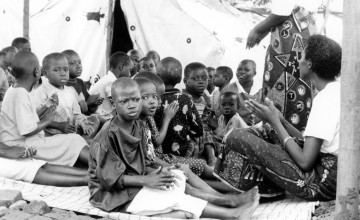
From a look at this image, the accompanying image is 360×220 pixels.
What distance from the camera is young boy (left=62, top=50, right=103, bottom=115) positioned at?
19.0 ft

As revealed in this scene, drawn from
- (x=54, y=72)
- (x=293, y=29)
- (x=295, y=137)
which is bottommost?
(x=295, y=137)

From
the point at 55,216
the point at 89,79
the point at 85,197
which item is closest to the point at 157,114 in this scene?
the point at 85,197

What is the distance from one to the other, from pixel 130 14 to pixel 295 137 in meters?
4.58

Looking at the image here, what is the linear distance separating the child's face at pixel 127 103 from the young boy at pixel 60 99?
115 centimetres

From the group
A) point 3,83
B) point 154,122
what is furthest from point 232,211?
point 3,83

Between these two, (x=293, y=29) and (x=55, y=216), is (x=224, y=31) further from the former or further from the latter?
(x=55, y=216)

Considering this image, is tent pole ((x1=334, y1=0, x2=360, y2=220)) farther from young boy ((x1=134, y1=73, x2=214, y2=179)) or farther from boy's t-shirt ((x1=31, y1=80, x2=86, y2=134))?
boy's t-shirt ((x1=31, y1=80, x2=86, y2=134))

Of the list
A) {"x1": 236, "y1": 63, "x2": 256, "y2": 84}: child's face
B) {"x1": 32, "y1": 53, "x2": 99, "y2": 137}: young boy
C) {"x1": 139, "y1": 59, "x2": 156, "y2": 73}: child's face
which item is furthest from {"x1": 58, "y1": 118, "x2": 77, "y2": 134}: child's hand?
{"x1": 236, "y1": 63, "x2": 256, "y2": 84}: child's face

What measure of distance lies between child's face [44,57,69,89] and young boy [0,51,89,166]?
1.25 ft

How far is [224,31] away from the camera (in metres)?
8.33

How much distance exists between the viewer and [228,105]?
5.64m

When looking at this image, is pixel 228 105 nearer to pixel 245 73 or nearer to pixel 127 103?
pixel 245 73

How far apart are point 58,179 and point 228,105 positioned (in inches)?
75.4

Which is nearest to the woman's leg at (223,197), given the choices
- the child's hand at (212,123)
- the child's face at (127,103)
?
the child's face at (127,103)
